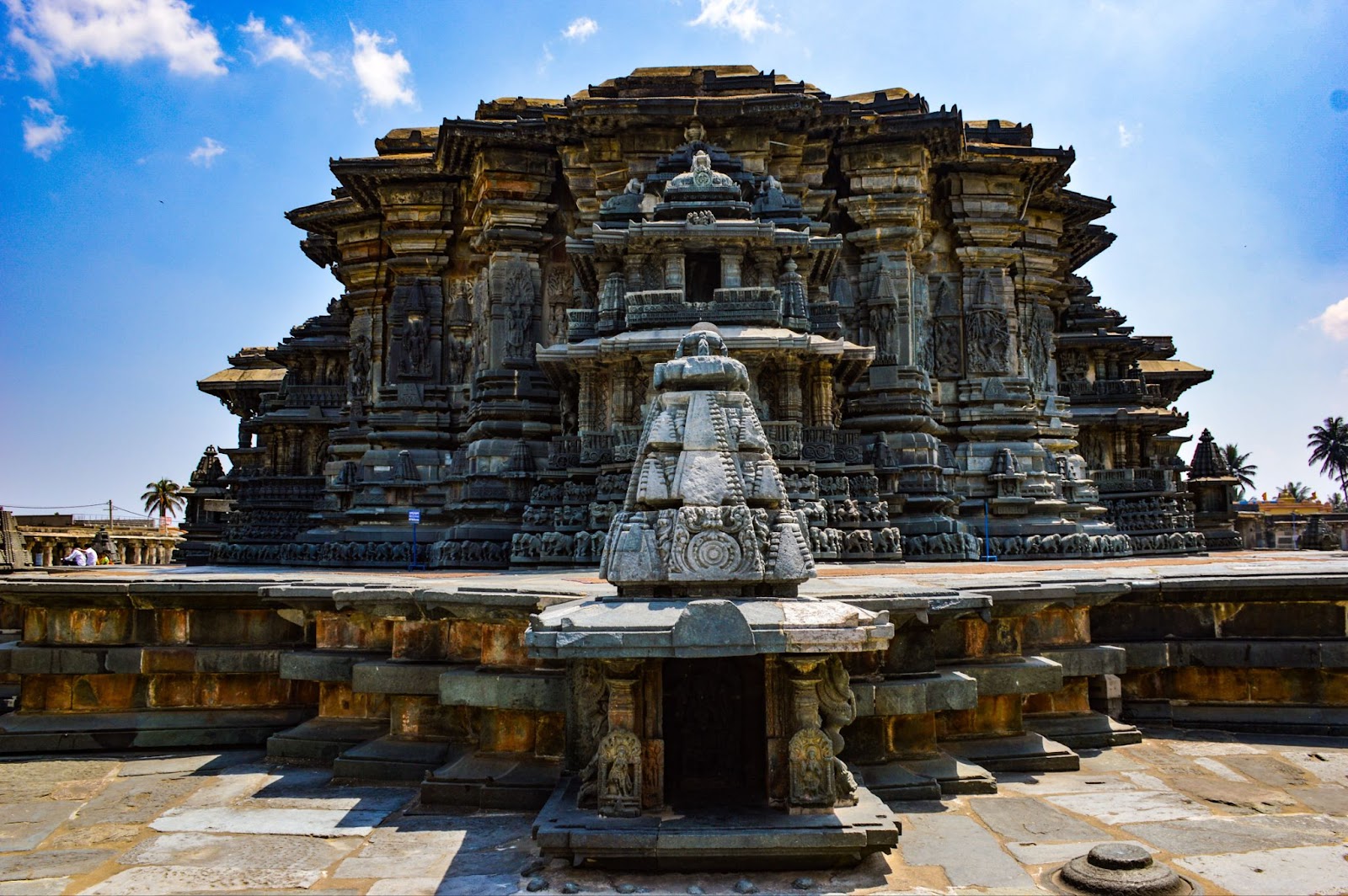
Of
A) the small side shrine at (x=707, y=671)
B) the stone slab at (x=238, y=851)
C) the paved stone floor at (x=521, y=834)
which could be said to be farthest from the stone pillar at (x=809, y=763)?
the stone slab at (x=238, y=851)

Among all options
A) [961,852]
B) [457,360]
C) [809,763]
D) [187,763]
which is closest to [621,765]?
[809,763]

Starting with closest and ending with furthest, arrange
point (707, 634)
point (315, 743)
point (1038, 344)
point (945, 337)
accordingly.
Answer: point (707, 634) < point (315, 743) < point (945, 337) < point (1038, 344)

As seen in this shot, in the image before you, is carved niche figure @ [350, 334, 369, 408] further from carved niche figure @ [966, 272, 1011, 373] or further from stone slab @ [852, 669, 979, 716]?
stone slab @ [852, 669, 979, 716]

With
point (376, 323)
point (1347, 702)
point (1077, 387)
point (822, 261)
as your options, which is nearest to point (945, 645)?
point (1347, 702)

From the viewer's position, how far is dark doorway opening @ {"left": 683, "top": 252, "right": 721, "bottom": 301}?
49.5 feet

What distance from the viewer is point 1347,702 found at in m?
7.90

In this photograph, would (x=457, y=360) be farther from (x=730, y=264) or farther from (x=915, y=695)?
(x=915, y=695)

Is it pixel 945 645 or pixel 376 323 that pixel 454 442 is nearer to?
pixel 376 323

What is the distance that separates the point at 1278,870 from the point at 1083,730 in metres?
2.66

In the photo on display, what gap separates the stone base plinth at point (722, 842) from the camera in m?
4.48

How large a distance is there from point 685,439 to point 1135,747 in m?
4.38

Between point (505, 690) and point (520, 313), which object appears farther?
point (520, 313)

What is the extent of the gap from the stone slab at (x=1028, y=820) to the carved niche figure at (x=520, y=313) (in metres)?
14.8

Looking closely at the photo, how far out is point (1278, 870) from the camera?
4.54 meters
